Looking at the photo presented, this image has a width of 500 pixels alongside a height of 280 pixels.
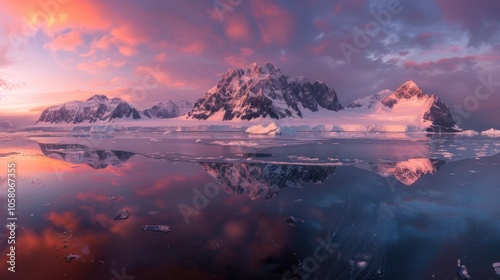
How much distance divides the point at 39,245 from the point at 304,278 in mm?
8044

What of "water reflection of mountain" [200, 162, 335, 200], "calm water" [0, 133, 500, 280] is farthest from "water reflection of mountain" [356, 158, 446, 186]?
"water reflection of mountain" [200, 162, 335, 200]

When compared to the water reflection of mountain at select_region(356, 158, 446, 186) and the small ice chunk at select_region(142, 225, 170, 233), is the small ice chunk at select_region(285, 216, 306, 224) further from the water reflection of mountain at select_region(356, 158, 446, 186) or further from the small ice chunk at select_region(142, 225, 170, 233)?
the water reflection of mountain at select_region(356, 158, 446, 186)

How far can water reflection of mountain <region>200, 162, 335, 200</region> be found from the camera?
1622cm

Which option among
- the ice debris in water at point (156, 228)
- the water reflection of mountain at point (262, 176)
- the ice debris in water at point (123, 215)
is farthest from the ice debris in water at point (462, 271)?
the ice debris in water at point (123, 215)

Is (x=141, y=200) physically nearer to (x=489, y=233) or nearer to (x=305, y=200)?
(x=305, y=200)

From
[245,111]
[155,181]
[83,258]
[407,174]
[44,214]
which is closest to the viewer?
[83,258]

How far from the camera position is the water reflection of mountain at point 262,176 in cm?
1622

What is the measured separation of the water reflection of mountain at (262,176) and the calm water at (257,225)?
0.42 ft

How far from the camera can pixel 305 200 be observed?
46.9 feet

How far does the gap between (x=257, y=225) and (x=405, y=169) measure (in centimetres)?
1642

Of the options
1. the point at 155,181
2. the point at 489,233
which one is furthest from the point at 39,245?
the point at 489,233

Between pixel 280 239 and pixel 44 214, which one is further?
pixel 44 214

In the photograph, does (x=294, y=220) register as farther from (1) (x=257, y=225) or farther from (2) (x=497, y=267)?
(2) (x=497, y=267)

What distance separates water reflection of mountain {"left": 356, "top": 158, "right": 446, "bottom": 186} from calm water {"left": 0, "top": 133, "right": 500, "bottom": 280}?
1.15ft
